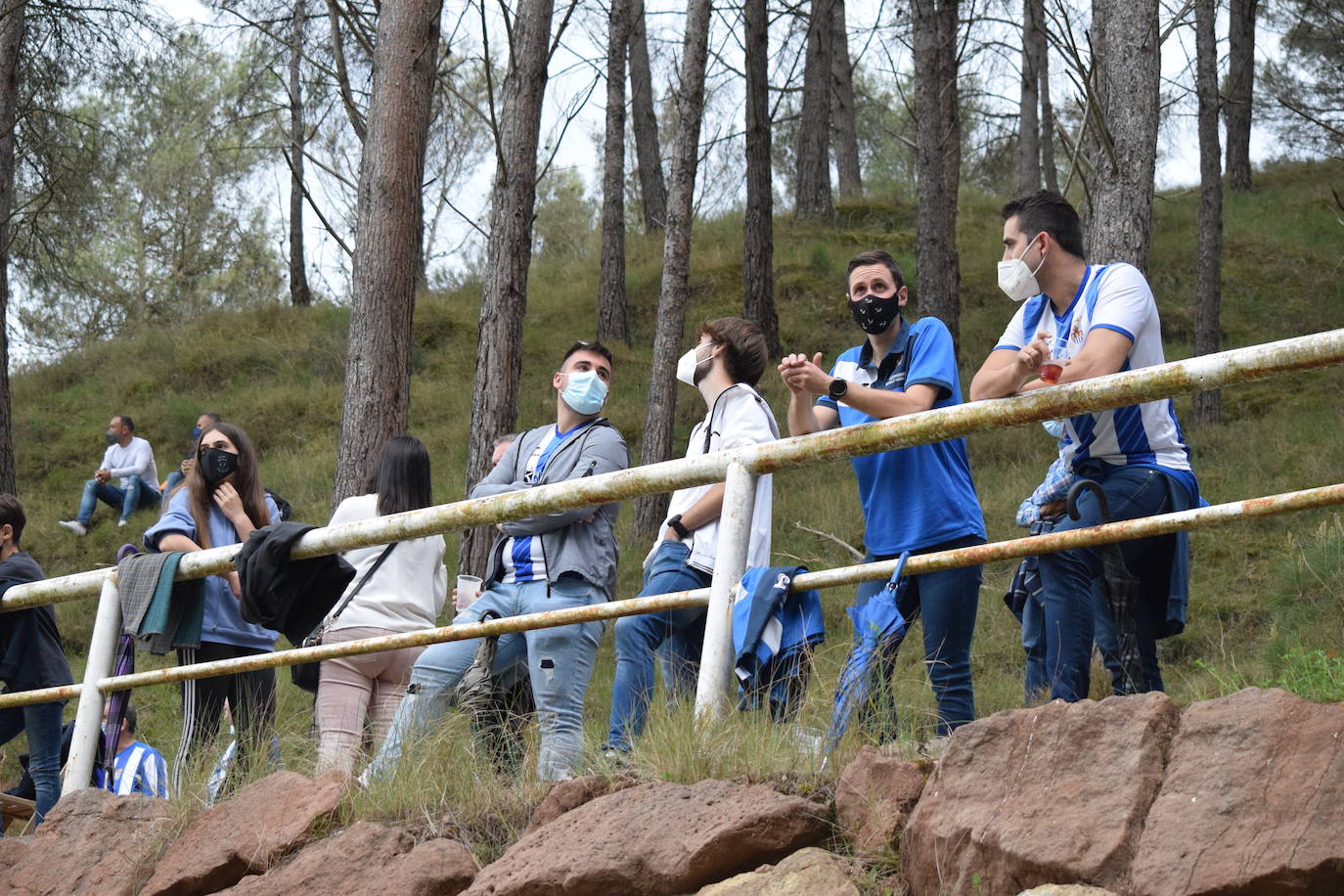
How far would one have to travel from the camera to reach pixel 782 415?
15.1m

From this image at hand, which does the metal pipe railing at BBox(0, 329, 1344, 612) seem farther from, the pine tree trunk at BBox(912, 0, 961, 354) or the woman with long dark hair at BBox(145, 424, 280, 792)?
the pine tree trunk at BBox(912, 0, 961, 354)

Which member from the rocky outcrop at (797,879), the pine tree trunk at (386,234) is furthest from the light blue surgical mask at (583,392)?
the pine tree trunk at (386,234)

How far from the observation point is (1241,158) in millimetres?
24656

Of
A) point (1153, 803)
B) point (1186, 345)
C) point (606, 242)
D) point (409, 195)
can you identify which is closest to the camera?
point (1153, 803)

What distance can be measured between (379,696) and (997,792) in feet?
9.28

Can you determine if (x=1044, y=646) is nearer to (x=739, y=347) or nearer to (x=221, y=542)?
(x=739, y=347)

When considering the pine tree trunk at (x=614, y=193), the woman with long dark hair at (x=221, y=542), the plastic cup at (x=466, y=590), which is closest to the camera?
the woman with long dark hair at (x=221, y=542)

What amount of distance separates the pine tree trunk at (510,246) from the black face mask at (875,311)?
6033 mm

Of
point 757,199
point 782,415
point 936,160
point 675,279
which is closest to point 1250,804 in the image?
point 675,279

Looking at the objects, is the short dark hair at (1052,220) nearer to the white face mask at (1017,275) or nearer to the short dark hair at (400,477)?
the white face mask at (1017,275)

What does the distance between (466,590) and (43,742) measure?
1940 mm

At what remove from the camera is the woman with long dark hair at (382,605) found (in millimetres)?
4883

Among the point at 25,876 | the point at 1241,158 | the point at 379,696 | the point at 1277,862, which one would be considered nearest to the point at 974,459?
the point at 379,696

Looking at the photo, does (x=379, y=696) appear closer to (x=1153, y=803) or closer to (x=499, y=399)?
(x=1153, y=803)
